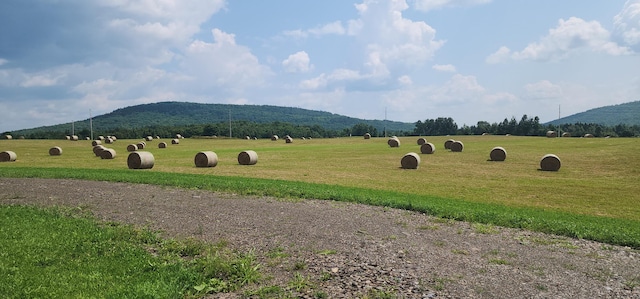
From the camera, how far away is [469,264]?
10188 millimetres

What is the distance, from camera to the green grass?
8383 millimetres

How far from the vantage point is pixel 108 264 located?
9.88 metres

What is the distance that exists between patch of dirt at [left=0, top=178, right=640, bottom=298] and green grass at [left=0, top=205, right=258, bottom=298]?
2.62 ft

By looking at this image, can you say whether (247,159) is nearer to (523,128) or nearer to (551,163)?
(551,163)

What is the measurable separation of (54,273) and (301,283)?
5.14 meters

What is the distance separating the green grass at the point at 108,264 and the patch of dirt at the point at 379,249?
80 centimetres

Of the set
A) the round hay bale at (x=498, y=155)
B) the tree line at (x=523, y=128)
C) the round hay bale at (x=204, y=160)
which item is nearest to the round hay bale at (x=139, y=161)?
the round hay bale at (x=204, y=160)

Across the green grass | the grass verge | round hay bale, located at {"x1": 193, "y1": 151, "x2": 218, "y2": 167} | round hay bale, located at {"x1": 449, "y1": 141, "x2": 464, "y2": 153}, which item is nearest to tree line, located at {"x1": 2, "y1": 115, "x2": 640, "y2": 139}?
round hay bale, located at {"x1": 449, "y1": 141, "x2": 464, "y2": 153}

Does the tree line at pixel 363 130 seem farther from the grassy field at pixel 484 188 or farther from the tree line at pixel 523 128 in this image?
the grassy field at pixel 484 188

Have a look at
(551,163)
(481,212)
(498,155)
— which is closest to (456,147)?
(498,155)

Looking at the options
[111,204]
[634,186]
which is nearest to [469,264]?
[111,204]

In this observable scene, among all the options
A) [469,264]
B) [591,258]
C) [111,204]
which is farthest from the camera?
[111,204]

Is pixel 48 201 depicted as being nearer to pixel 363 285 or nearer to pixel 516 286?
pixel 363 285

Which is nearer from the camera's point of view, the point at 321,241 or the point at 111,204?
the point at 321,241
